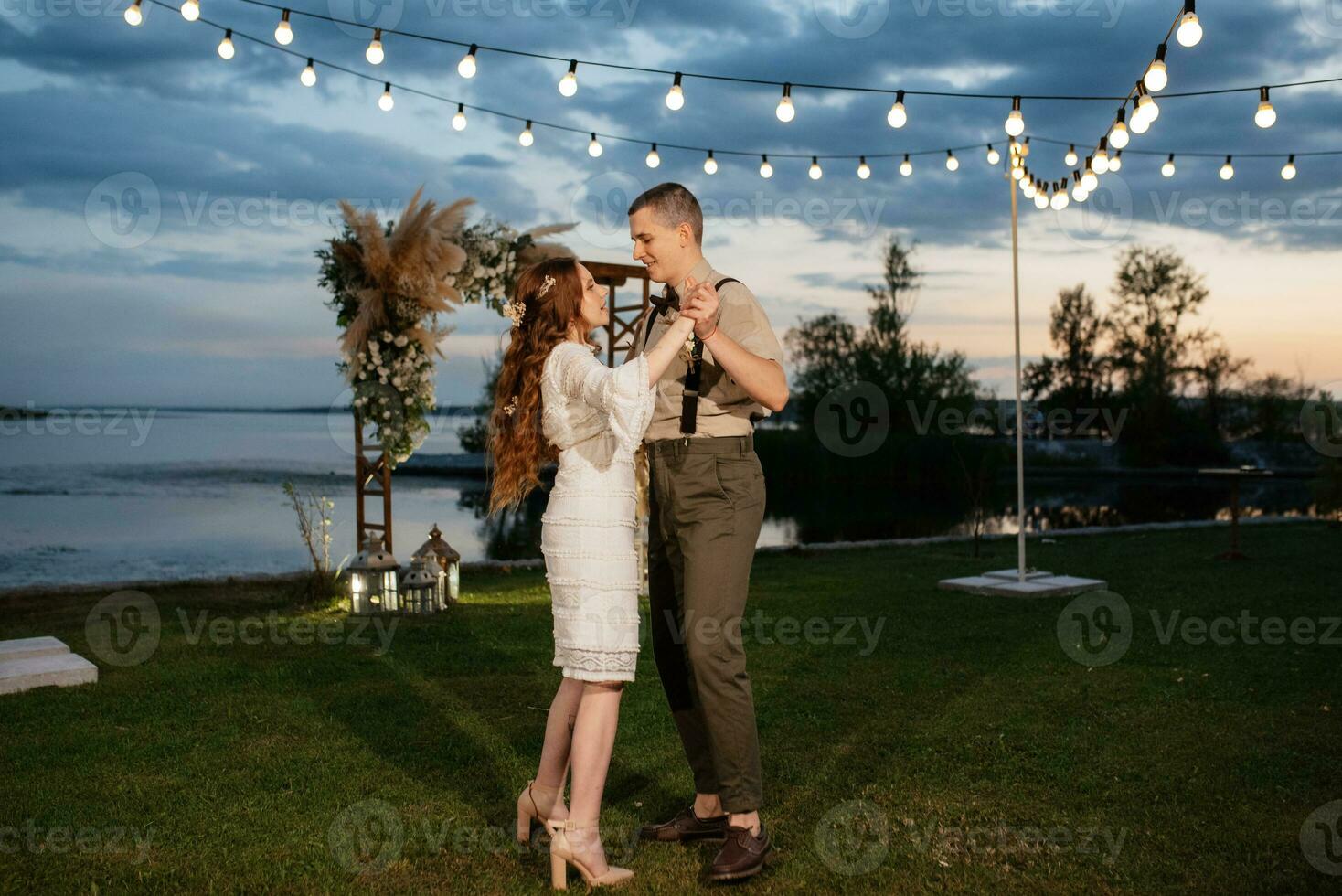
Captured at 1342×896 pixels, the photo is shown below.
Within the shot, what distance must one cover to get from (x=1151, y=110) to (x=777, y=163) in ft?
12.1

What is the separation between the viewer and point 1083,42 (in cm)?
747

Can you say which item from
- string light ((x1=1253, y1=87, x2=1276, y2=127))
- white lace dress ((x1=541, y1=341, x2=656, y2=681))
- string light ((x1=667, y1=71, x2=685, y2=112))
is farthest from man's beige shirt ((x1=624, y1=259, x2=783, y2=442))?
string light ((x1=1253, y1=87, x2=1276, y2=127))

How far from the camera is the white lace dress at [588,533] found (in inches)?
105

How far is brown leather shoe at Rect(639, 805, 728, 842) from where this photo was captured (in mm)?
3043

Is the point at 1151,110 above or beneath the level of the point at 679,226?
above

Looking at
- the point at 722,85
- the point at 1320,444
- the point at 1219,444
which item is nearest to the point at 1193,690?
the point at 722,85

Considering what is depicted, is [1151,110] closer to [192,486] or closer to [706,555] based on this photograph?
[706,555]

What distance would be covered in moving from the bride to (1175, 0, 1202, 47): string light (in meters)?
3.59

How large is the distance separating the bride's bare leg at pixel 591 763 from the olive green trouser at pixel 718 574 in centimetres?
28

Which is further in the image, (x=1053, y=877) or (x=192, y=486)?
(x=192, y=486)

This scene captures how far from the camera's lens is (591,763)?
266 centimetres

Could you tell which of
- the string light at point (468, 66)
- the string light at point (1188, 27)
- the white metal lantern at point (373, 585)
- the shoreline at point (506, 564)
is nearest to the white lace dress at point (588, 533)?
the string light at point (1188, 27)

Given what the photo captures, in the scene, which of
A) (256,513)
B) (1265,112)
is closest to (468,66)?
(1265,112)

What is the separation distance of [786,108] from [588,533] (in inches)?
197
